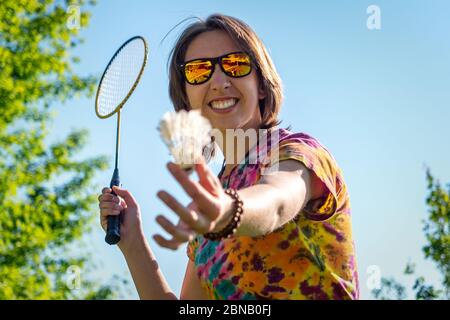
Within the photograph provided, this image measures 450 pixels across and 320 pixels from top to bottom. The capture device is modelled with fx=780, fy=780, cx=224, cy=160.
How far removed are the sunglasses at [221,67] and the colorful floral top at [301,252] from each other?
0.50m

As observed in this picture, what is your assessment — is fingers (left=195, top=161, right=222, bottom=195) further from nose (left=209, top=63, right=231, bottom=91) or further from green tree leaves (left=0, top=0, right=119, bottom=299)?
green tree leaves (left=0, top=0, right=119, bottom=299)

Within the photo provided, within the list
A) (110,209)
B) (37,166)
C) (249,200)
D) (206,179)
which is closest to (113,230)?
(110,209)

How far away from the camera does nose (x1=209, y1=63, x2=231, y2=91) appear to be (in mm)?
3340

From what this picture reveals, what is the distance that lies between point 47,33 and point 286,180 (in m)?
12.0

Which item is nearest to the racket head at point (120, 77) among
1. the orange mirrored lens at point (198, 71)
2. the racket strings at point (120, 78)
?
the racket strings at point (120, 78)

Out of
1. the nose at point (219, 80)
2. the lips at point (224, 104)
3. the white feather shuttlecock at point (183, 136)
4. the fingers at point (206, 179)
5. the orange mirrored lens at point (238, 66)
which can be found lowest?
the fingers at point (206, 179)

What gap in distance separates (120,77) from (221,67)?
1374mm

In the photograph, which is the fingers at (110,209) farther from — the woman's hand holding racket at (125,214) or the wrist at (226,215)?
the wrist at (226,215)

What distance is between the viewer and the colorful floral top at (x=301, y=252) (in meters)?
2.81

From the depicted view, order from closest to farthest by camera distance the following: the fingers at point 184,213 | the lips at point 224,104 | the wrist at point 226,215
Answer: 1. the fingers at point 184,213
2. the wrist at point 226,215
3. the lips at point 224,104

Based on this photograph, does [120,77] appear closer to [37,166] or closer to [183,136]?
[183,136]

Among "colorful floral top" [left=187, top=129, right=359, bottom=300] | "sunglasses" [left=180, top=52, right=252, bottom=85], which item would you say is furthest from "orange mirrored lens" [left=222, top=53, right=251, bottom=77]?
"colorful floral top" [left=187, top=129, right=359, bottom=300]
